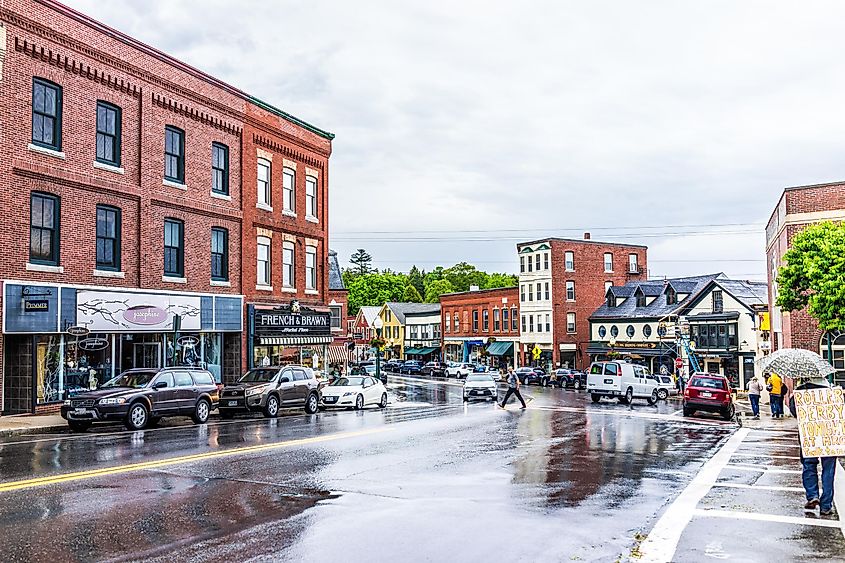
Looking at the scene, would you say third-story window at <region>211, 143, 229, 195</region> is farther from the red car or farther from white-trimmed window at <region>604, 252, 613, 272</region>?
white-trimmed window at <region>604, 252, 613, 272</region>

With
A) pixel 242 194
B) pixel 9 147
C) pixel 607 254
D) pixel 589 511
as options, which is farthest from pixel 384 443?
pixel 607 254

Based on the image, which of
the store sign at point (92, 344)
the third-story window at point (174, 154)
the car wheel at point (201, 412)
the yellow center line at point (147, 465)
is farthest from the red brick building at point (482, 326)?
the yellow center line at point (147, 465)

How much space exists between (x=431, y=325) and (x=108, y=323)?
67084 millimetres

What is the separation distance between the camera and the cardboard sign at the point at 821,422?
31.8 ft

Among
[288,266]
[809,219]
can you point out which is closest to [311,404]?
[288,266]

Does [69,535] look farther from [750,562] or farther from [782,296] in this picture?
[782,296]

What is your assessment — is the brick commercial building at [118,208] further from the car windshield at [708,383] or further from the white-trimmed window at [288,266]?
the car windshield at [708,383]

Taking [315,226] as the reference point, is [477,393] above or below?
below

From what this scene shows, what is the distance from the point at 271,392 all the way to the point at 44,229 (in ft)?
A: 27.7

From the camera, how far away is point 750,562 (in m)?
7.91

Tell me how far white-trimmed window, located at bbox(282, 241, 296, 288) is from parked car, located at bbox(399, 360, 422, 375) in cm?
4071

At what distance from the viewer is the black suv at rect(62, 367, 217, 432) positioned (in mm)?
19953

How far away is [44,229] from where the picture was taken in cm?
2445

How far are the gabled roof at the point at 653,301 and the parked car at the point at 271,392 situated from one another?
134 ft
